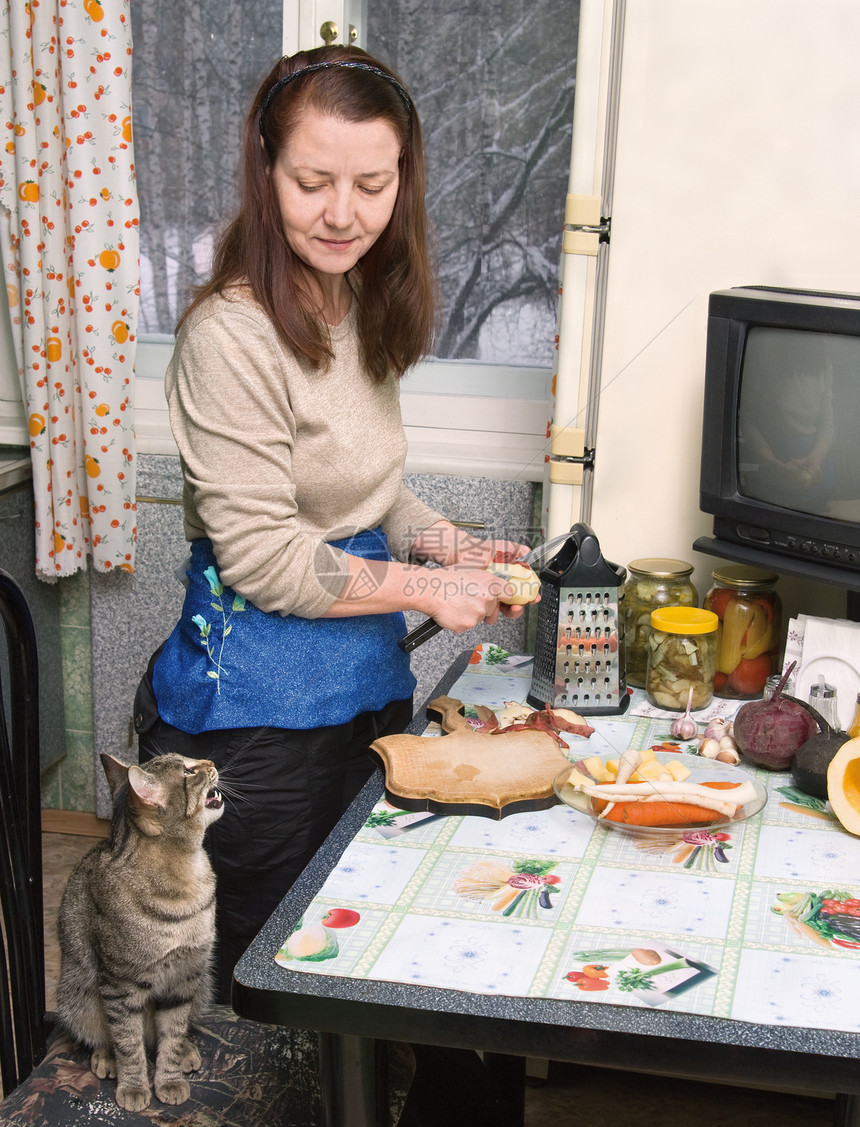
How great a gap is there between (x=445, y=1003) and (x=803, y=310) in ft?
3.29

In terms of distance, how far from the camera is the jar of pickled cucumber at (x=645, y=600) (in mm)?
1674

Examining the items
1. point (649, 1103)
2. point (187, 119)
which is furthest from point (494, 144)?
point (649, 1103)

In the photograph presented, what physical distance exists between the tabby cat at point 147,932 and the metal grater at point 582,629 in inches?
20.0

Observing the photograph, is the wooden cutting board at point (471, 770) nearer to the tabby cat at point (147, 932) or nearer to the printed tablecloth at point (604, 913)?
the printed tablecloth at point (604, 913)

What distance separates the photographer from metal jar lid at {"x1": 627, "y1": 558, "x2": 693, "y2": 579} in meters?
1.68

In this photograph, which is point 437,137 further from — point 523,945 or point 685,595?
point 523,945

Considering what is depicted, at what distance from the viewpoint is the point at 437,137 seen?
240 centimetres

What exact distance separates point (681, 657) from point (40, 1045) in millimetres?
931

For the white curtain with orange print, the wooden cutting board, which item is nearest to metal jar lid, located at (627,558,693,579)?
the wooden cutting board

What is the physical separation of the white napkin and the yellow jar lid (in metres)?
0.12

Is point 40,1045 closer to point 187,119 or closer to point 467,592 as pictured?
point 467,592

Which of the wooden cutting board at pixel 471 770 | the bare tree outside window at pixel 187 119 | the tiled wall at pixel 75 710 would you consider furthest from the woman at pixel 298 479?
the tiled wall at pixel 75 710

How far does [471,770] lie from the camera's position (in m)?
1.34

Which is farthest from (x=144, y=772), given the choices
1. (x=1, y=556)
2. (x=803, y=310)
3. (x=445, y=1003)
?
(x=1, y=556)
